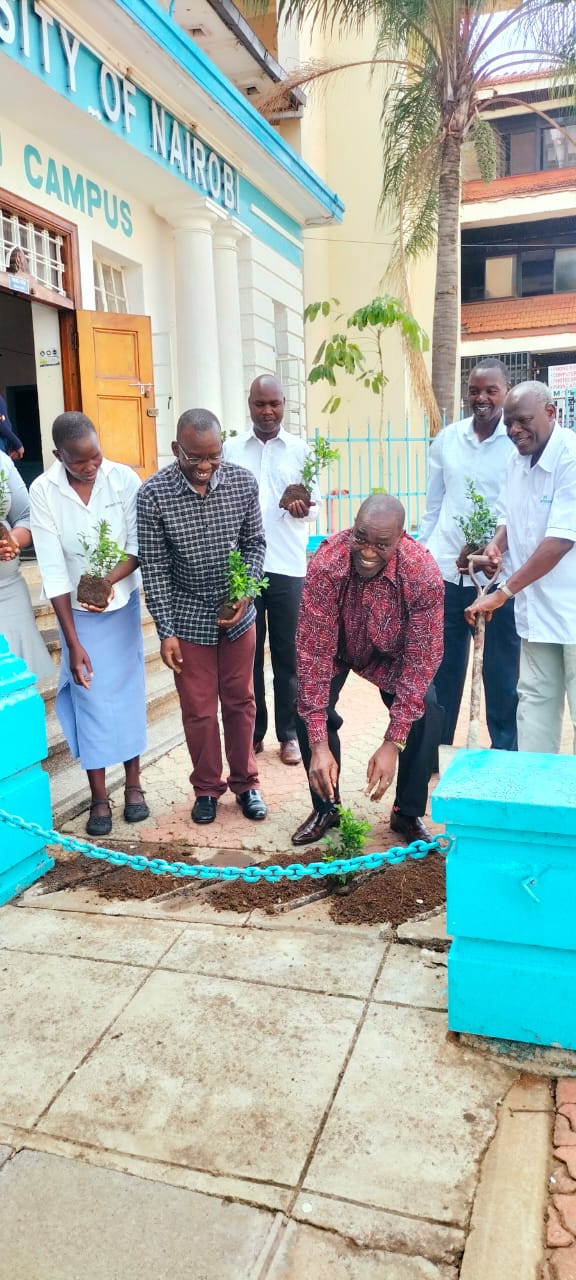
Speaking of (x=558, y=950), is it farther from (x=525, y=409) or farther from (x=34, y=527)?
(x=34, y=527)

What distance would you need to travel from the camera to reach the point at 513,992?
2.27 metres

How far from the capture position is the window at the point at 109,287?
26.3 feet

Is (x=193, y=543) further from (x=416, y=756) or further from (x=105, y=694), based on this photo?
(x=416, y=756)

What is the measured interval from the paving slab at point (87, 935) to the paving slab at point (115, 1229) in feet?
2.86

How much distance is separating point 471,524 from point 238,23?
8.09 metres

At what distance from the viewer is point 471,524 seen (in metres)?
4.06

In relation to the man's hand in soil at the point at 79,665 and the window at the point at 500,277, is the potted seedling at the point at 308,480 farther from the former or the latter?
the window at the point at 500,277

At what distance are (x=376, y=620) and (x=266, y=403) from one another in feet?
5.30

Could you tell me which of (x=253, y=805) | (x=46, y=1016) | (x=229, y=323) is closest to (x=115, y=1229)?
(x=46, y=1016)

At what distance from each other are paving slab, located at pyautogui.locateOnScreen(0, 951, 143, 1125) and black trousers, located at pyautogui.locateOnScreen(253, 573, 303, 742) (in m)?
2.04

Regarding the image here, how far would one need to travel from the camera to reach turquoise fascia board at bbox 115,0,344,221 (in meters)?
6.35

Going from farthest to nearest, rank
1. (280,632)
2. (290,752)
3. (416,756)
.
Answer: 1. (290,752)
2. (280,632)
3. (416,756)

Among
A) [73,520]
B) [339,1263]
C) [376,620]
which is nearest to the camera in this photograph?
[339,1263]

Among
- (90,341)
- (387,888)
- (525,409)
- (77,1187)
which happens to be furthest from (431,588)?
(90,341)
